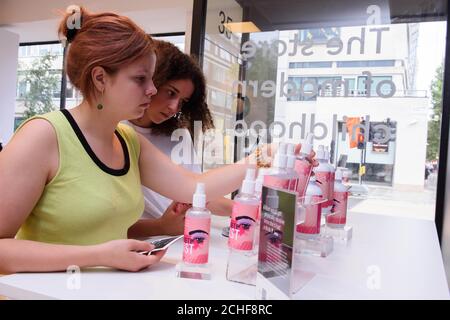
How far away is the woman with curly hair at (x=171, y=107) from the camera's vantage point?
1652 mm

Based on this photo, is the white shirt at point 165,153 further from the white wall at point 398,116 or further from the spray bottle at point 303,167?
the white wall at point 398,116

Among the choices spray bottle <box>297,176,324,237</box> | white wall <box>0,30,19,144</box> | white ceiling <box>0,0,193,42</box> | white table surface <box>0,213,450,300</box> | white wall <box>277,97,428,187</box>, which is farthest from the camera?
white wall <box>0,30,19,144</box>

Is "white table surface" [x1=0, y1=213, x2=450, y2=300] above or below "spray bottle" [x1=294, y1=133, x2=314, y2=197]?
below

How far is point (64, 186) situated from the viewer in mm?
984

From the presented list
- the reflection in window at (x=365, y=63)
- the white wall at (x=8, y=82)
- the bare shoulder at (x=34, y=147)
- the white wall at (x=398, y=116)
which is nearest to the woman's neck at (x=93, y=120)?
the bare shoulder at (x=34, y=147)

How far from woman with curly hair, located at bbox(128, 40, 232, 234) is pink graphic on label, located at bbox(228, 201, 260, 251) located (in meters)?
0.65

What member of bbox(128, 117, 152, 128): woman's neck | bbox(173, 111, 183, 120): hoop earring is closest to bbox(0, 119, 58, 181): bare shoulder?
bbox(128, 117, 152, 128): woman's neck

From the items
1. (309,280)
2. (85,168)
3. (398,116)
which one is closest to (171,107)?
(85,168)

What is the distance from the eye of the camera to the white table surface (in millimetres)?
784

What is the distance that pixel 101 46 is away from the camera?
1069 mm

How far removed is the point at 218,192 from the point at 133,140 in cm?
34

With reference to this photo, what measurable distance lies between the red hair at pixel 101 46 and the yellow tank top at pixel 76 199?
128 mm

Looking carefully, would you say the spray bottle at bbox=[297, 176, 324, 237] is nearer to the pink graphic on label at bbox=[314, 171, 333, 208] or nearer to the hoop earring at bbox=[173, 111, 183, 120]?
the pink graphic on label at bbox=[314, 171, 333, 208]

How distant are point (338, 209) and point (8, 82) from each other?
17.5 ft
